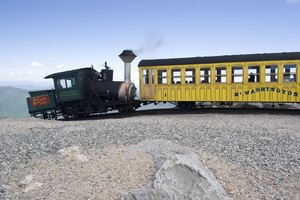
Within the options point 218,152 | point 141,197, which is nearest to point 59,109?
point 218,152

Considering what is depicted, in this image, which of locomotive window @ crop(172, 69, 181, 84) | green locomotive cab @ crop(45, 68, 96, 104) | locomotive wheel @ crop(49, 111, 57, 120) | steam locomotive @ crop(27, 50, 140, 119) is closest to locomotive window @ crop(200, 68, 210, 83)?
locomotive window @ crop(172, 69, 181, 84)

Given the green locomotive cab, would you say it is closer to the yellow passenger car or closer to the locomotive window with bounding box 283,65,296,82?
the yellow passenger car

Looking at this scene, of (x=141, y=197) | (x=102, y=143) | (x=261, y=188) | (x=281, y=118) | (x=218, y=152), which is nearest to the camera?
(x=141, y=197)

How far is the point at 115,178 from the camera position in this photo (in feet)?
20.5

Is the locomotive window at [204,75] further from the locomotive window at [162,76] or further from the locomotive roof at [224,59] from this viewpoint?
the locomotive window at [162,76]

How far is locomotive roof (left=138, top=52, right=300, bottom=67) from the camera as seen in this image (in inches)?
586

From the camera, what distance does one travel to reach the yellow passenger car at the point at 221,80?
1499 cm

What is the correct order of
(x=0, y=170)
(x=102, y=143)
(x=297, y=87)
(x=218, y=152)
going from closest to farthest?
(x=0, y=170)
(x=218, y=152)
(x=102, y=143)
(x=297, y=87)

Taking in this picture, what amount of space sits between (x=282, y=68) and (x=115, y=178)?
1211cm

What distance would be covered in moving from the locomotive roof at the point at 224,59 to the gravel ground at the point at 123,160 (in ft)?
17.2

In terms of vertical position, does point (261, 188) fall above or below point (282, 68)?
below

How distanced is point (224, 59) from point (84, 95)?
8.64 m

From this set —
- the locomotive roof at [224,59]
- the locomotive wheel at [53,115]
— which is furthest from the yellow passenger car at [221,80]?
the locomotive wheel at [53,115]

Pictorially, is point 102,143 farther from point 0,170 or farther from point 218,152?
point 218,152
